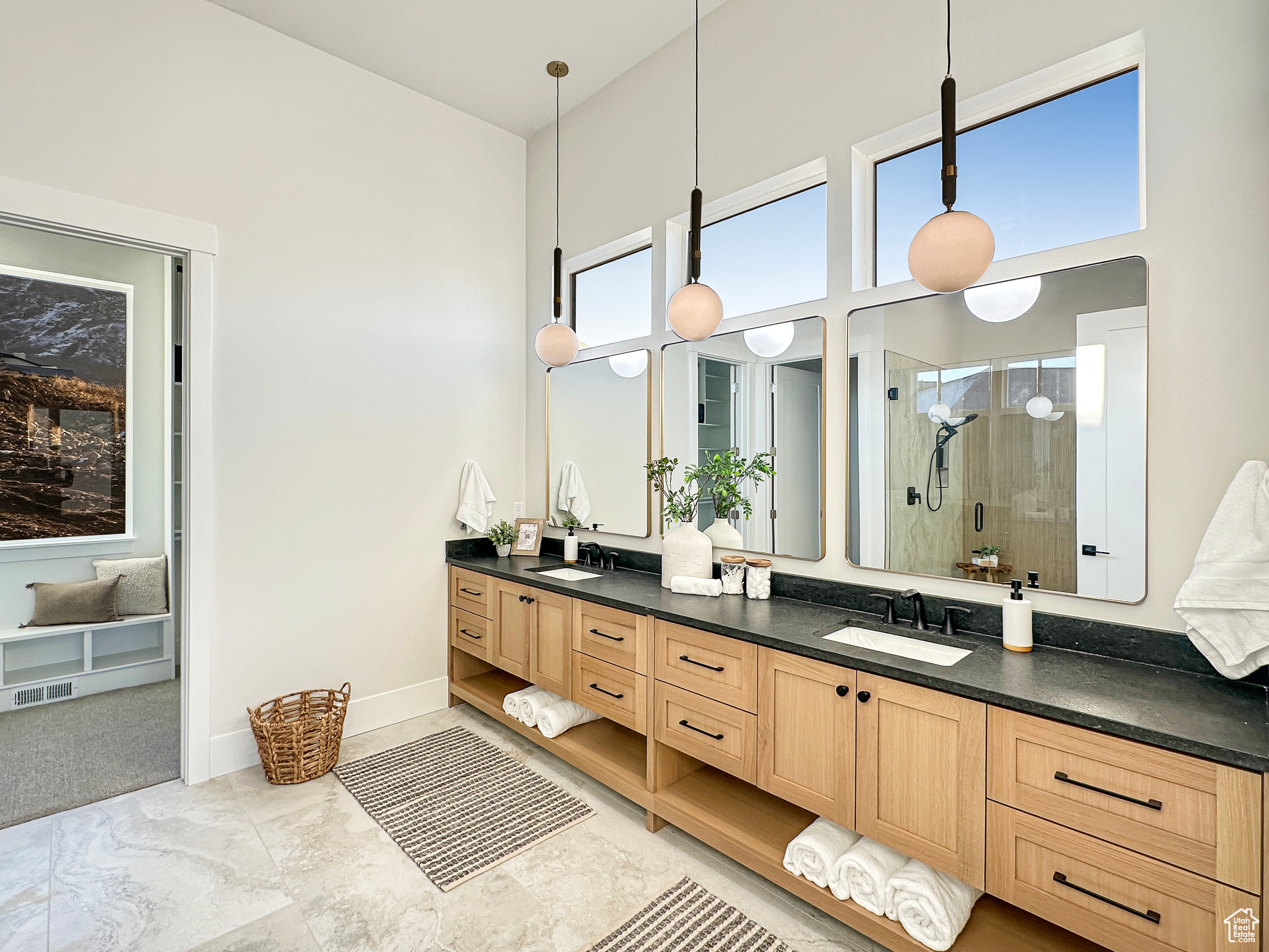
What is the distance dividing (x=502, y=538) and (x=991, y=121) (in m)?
2.85

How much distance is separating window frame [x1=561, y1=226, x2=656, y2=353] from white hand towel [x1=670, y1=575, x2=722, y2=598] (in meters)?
1.24

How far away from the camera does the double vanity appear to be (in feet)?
4.08

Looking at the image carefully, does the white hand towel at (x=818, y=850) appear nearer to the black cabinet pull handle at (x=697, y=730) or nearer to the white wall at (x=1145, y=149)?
the black cabinet pull handle at (x=697, y=730)

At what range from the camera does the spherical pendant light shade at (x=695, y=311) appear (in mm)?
2160

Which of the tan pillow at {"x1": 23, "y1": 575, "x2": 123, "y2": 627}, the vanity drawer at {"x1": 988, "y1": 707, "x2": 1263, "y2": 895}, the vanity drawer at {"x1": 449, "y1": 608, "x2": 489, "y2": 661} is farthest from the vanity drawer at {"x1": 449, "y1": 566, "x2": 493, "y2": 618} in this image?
Answer: the vanity drawer at {"x1": 988, "y1": 707, "x2": 1263, "y2": 895}

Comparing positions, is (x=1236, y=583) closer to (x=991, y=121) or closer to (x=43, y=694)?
(x=991, y=121)

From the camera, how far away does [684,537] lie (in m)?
2.62

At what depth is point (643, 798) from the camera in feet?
7.64

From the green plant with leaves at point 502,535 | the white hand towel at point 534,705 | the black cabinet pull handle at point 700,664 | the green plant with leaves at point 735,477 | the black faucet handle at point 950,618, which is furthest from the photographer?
the green plant with leaves at point 502,535

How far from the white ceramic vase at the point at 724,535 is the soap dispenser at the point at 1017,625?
1036 mm

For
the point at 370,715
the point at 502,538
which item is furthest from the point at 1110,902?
the point at 370,715

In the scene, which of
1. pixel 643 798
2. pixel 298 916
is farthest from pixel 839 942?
pixel 298 916

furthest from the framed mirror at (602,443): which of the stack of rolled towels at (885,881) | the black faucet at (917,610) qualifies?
the stack of rolled towels at (885,881)

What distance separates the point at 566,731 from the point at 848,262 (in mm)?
2253
